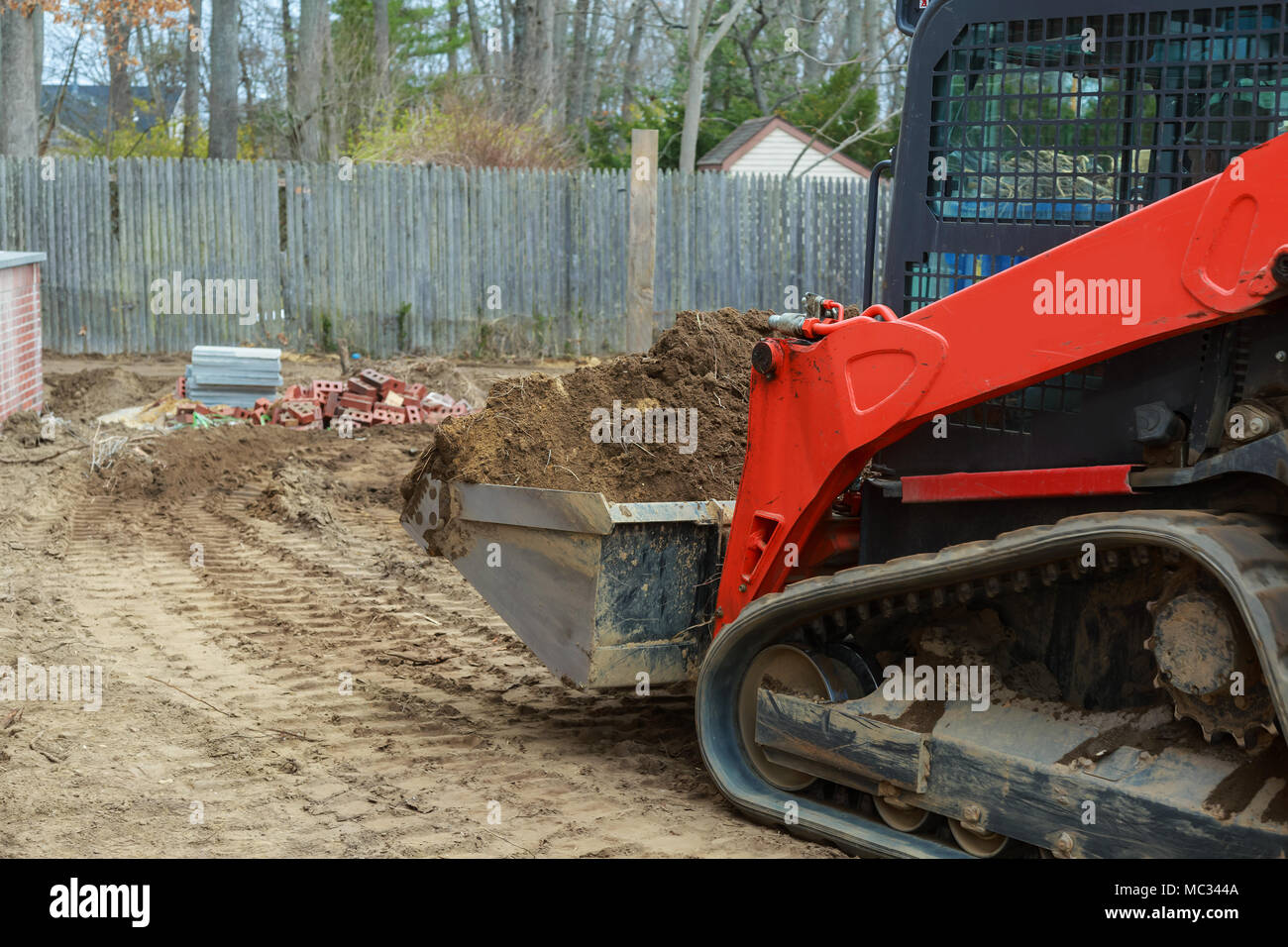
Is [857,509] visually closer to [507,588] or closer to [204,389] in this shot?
[507,588]

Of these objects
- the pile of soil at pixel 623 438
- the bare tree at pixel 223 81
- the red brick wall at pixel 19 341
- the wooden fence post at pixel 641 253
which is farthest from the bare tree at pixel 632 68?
the pile of soil at pixel 623 438

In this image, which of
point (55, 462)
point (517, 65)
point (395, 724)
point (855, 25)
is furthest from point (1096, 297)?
point (855, 25)

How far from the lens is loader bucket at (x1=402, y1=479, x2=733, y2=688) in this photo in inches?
188

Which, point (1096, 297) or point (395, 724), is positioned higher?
point (1096, 297)

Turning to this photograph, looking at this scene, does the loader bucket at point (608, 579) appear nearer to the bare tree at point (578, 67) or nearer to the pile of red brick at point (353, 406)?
the pile of red brick at point (353, 406)

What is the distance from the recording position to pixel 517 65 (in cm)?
2836

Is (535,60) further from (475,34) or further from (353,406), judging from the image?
(353,406)

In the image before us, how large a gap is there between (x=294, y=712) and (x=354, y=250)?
12732mm

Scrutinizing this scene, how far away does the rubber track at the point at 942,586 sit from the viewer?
295 cm

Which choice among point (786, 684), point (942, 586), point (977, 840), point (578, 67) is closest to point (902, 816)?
point (977, 840)

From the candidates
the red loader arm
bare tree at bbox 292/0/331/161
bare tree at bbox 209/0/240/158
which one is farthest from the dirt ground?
bare tree at bbox 292/0/331/161

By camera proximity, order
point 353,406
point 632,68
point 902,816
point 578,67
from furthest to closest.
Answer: point 632,68, point 578,67, point 353,406, point 902,816

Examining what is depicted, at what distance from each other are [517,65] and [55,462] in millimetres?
20018

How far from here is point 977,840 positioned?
12.3 ft
